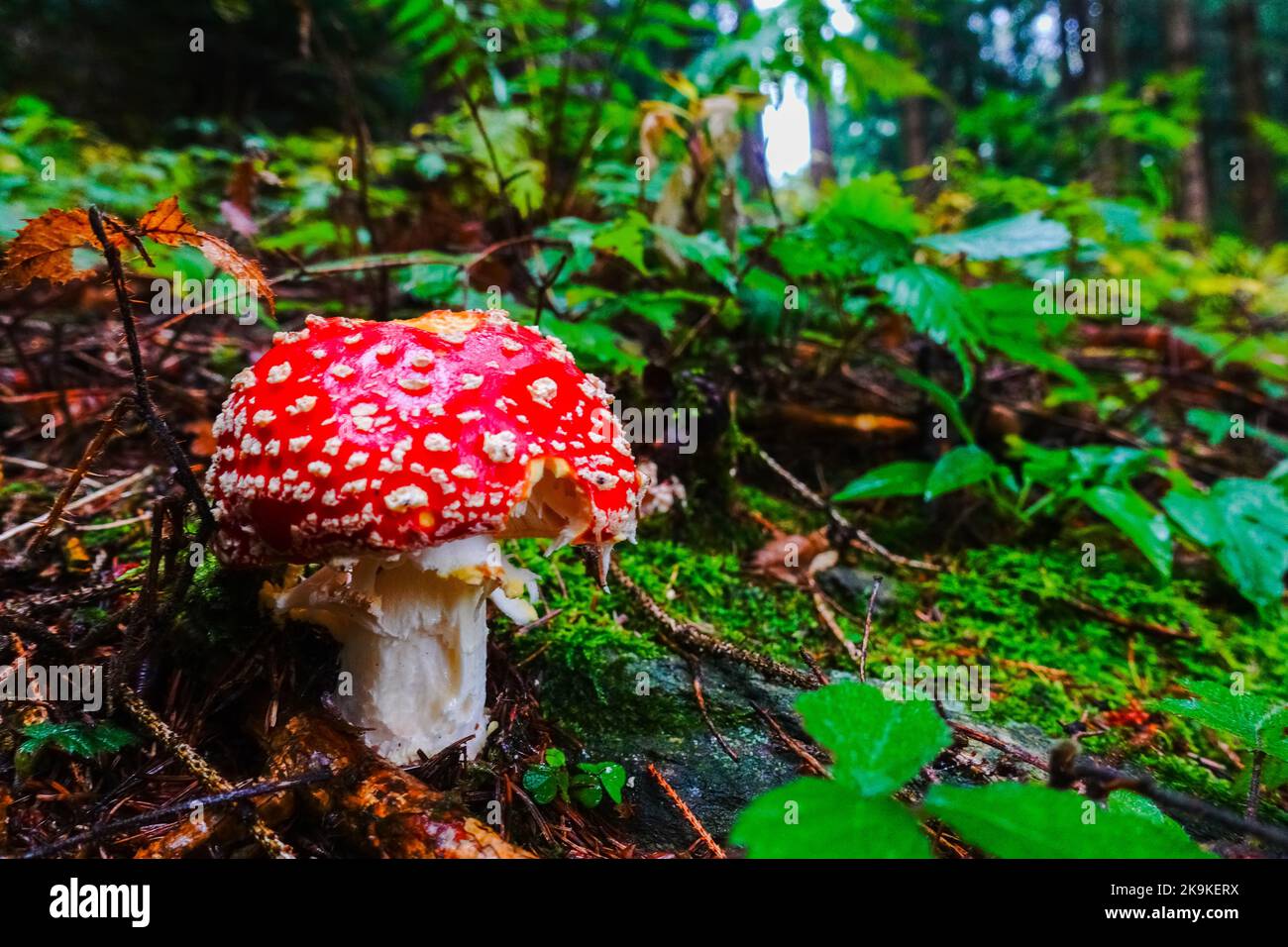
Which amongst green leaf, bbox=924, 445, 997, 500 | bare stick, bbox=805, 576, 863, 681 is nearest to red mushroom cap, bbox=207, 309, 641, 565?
bare stick, bbox=805, 576, 863, 681

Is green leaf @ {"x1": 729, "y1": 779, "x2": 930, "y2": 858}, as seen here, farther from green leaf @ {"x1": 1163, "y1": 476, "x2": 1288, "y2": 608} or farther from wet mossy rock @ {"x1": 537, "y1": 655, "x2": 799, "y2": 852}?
green leaf @ {"x1": 1163, "y1": 476, "x2": 1288, "y2": 608}

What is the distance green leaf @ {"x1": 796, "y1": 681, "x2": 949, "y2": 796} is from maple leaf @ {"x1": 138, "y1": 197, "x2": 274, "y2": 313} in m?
1.64

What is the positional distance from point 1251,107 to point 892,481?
48.2 ft

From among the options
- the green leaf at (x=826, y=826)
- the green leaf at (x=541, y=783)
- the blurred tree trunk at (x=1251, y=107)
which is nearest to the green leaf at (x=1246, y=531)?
the green leaf at (x=826, y=826)

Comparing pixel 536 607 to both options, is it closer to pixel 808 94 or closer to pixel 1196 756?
pixel 1196 756

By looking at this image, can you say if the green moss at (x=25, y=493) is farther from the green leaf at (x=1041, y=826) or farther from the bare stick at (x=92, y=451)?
the green leaf at (x=1041, y=826)

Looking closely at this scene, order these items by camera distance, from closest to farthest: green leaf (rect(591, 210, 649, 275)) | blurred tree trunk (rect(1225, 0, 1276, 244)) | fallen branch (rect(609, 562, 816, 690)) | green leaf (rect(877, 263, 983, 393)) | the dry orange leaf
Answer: the dry orange leaf < fallen branch (rect(609, 562, 816, 690)) < green leaf (rect(877, 263, 983, 393)) < green leaf (rect(591, 210, 649, 275)) < blurred tree trunk (rect(1225, 0, 1276, 244))

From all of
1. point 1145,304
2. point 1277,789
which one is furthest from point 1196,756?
point 1145,304

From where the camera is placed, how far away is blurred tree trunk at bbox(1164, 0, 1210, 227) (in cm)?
1176

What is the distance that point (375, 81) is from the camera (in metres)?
9.95

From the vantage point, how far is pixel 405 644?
6.86 feet

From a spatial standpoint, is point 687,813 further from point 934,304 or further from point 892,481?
point 934,304

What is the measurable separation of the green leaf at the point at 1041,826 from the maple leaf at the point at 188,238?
191 cm
